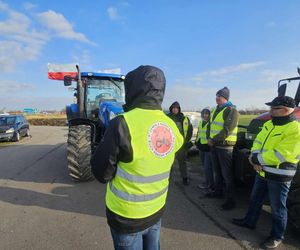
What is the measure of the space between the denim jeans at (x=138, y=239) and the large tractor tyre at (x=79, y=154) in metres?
4.35

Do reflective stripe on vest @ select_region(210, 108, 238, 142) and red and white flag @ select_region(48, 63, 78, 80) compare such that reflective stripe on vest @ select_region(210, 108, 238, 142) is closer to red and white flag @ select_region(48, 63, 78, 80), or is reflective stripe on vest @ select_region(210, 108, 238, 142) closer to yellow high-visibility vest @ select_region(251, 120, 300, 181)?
yellow high-visibility vest @ select_region(251, 120, 300, 181)

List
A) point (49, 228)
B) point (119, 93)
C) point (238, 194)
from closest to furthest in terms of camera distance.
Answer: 1. point (49, 228)
2. point (238, 194)
3. point (119, 93)

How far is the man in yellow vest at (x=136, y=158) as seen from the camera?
6.07 feet

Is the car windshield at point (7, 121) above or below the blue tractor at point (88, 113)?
below

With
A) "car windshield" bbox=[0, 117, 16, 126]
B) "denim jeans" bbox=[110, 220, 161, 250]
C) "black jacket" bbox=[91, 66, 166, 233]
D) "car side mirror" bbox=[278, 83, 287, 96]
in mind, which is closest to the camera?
"black jacket" bbox=[91, 66, 166, 233]

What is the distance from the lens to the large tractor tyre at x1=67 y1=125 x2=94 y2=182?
20.6ft

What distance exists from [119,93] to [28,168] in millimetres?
3447

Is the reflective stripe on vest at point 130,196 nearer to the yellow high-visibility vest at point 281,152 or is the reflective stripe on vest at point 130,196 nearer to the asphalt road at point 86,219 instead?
the asphalt road at point 86,219

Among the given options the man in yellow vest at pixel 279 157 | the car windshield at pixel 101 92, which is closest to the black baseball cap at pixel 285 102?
the man in yellow vest at pixel 279 157

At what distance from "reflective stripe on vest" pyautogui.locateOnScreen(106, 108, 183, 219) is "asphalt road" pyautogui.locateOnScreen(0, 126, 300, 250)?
6.23ft

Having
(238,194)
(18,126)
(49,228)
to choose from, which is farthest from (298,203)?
(18,126)

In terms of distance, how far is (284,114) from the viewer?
352cm

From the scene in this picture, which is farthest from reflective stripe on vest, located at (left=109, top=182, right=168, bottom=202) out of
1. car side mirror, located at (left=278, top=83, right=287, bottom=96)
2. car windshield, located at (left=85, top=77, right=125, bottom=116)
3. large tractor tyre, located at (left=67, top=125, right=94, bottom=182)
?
car windshield, located at (left=85, top=77, right=125, bottom=116)

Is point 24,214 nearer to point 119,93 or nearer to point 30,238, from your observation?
point 30,238
